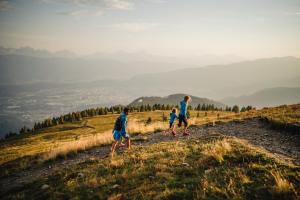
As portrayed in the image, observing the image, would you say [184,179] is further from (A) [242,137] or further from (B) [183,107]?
(B) [183,107]

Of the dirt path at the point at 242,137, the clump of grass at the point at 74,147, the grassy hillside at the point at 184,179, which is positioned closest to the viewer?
the grassy hillside at the point at 184,179

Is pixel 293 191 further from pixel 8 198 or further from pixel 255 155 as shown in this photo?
pixel 8 198

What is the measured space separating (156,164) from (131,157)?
217 cm

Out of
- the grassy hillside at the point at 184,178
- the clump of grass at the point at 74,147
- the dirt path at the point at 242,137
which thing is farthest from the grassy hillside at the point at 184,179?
the clump of grass at the point at 74,147

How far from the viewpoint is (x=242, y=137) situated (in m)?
14.7

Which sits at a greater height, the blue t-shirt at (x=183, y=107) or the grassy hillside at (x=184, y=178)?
the blue t-shirt at (x=183, y=107)

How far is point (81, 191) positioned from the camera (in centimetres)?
851

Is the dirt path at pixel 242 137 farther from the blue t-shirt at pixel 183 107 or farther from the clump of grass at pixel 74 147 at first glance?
the blue t-shirt at pixel 183 107

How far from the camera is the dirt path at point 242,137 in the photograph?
37.9 ft

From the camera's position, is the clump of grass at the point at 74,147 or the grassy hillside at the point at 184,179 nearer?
the grassy hillside at the point at 184,179

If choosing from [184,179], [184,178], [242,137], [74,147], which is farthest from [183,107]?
[184,179]

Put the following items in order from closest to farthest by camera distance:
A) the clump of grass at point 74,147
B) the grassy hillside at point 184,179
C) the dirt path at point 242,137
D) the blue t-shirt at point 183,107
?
1. the grassy hillside at point 184,179
2. the dirt path at point 242,137
3. the clump of grass at point 74,147
4. the blue t-shirt at point 183,107

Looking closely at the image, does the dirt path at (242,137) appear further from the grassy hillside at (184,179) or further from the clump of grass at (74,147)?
the grassy hillside at (184,179)

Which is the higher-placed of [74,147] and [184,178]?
[184,178]
